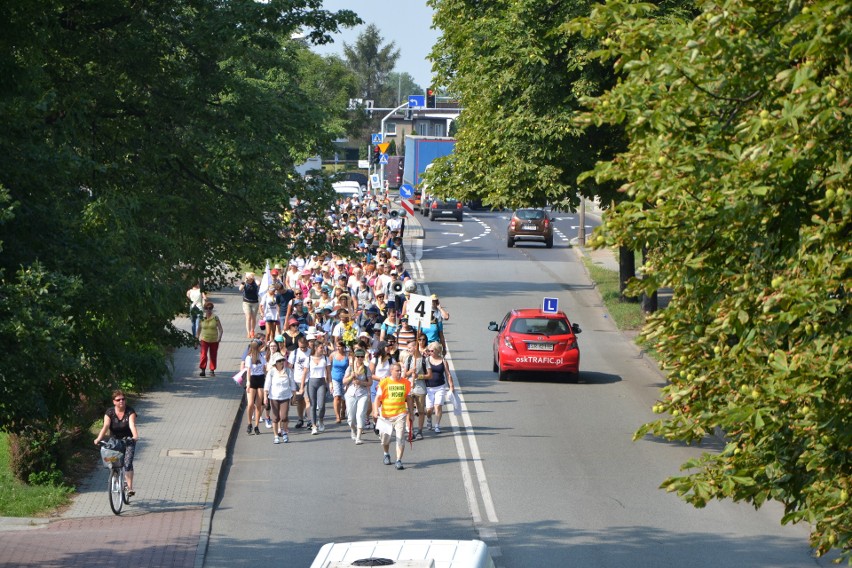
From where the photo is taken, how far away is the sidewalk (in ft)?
49.7

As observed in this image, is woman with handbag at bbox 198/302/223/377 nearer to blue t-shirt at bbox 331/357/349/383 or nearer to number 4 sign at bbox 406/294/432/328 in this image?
number 4 sign at bbox 406/294/432/328

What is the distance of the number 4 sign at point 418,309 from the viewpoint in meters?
26.7

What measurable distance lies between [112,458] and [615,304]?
82.6ft

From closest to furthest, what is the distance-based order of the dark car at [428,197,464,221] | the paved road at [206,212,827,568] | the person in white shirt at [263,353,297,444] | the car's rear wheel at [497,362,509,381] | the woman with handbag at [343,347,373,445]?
the paved road at [206,212,827,568] → the woman with handbag at [343,347,373,445] → the person in white shirt at [263,353,297,444] → the car's rear wheel at [497,362,509,381] → the dark car at [428,197,464,221]

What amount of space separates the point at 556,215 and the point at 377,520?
2617 inches

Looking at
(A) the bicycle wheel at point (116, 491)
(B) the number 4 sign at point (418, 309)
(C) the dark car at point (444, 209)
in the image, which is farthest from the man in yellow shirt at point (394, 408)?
(C) the dark car at point (444, 209)

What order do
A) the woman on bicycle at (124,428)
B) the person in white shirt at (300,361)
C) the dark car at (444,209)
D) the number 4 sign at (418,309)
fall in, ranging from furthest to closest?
the dark car at (444,209) → the number 4 sign at (418,309) → the person in white shirt at (300,361) → the woman on bicycle at (124,428)

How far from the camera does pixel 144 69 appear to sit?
16812 millimetres

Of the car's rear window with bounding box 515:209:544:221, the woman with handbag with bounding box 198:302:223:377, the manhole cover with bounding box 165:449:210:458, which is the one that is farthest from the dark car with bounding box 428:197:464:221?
the manhole cover with bounding box 165:449:210:458

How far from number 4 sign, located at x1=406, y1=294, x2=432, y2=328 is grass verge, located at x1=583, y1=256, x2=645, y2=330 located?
32.1 feet

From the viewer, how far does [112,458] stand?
1702 cm

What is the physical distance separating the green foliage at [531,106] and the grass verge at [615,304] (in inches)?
299

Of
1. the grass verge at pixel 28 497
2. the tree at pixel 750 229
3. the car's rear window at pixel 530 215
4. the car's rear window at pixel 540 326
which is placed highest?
the tree at pixel 750 229

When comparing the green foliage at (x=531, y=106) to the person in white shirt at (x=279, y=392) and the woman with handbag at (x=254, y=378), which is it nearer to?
the woman with handbag at (x=254, y=378)
